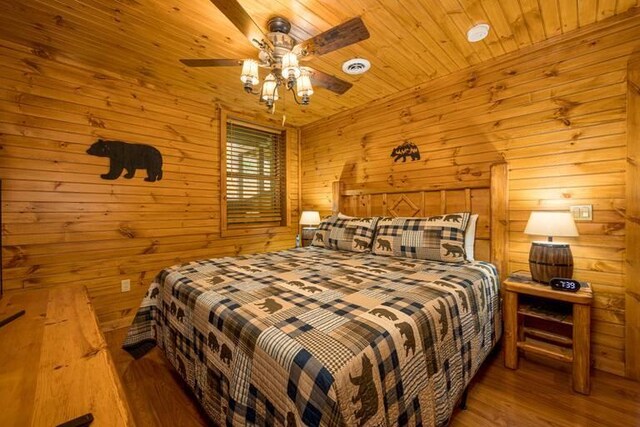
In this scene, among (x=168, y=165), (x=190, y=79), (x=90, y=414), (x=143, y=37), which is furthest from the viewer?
(x=168, y=165)

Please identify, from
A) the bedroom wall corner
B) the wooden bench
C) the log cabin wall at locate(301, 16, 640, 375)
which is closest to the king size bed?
the log cabin wall at locate(301, 16, 640, 375)

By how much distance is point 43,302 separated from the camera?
57.3 inches

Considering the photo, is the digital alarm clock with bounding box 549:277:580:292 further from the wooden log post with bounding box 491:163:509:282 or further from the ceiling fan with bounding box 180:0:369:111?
the ceiling fan with bounding box 180:0:369:111

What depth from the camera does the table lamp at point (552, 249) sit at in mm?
1790

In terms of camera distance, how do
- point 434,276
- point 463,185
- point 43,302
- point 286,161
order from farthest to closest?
point 286,161
point 463,185
point 434,276
point 43,302

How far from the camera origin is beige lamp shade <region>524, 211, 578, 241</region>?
177 cm

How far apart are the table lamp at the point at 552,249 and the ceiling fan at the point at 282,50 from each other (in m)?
1.64

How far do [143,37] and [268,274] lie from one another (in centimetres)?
199

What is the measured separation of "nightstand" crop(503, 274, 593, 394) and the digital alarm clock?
3 cm

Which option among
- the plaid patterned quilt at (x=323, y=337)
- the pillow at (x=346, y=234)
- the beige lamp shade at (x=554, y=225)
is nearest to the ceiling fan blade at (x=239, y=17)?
the plaid patterned quilt at (x=323, y=337)

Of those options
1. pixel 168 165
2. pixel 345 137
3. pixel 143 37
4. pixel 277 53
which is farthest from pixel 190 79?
pixel 345 137

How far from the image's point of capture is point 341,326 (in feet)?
3.39

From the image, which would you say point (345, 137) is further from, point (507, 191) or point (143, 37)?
point (143, 37)

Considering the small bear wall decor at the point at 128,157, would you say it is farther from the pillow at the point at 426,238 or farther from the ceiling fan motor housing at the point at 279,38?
the pillow at the point at 426,238
